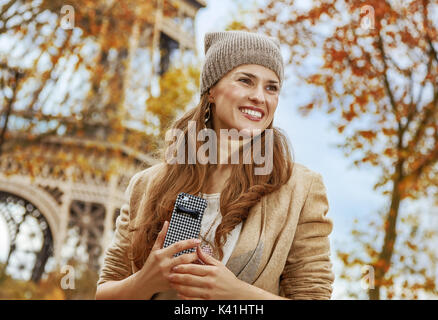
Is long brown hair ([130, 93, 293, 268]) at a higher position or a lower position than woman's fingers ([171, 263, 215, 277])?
higher

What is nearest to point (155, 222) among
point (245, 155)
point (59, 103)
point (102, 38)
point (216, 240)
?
point (216, 240)

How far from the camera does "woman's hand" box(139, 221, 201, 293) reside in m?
1.75

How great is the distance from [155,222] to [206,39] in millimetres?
933

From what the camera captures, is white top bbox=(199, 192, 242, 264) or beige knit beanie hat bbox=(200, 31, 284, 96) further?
beige knit beanie hat bbox=(200, 31, 284, 96)

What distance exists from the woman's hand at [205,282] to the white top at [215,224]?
0.20 metres

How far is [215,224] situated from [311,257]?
41 centimetres

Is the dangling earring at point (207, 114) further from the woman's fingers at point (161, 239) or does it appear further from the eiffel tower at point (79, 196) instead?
the eiffel tower at point (79, 196)

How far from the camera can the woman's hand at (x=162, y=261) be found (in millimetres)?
1748

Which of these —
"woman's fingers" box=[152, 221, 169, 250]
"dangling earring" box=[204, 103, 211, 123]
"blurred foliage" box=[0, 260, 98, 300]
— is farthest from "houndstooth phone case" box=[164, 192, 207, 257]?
"blurred foliage" box=[0, 260, 98, 300]

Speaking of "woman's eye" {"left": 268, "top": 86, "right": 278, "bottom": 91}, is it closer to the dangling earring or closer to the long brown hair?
Result: the long brown hair

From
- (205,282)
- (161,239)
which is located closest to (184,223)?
(161,239)

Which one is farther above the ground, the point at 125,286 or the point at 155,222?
the point at 155,222

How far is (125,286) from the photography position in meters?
1.92
